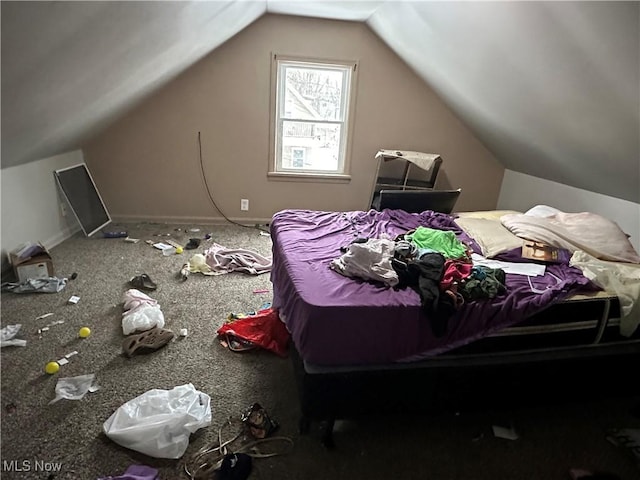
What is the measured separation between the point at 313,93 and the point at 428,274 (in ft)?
10.2

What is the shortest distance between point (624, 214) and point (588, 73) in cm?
155

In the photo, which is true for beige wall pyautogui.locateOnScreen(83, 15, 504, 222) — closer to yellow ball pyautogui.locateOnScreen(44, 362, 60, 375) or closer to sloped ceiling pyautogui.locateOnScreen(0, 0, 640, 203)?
sloped ceiling pyautogui.locateOnScreen(0, 0, 640, 203)

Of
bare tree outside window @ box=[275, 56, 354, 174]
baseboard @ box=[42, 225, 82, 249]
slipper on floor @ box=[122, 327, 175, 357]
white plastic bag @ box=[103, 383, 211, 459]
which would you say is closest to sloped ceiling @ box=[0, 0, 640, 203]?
bare tree outside window @ box=[275, 56, 354, 174]

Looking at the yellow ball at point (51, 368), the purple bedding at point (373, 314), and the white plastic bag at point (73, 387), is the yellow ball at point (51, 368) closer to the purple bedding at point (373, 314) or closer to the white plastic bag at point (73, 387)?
the white plastic bag at point (73, 387)

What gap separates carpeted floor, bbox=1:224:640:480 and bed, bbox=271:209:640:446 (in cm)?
16

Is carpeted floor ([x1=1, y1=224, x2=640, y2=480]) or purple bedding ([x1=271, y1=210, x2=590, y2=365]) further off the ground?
purple bedding ([x1=271, y1=210, x2=590, y2=365])

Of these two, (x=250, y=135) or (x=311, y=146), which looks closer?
(x=250, y=135)

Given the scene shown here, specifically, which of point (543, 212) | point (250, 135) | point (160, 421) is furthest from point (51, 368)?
point (543, 212)

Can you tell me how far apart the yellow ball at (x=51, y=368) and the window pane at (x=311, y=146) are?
3008 millimetres

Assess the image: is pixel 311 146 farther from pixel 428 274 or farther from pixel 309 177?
pixel 428 274

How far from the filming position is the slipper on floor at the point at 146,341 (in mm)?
2130

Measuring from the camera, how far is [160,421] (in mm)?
1606

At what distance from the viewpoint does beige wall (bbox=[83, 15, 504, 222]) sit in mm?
4051

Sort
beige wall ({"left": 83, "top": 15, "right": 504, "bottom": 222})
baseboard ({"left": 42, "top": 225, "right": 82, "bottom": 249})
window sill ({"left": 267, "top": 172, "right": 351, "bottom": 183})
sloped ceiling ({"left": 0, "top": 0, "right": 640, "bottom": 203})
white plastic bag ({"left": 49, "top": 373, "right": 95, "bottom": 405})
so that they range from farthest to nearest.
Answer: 1. window sill ({"left": 267, "top": 172, "right": 351, "bottom": 183})
2. beige wall ({"left": 83, "top": 15, "right": 504, "bottom": 222})
3. baseboard ({"left": 42, "top": 225, "right": 82, "bottom": 249})
4. white plastic bag ({"left": 49, "top": 373, "right": 95, "bottom": 405})
5. sloped ceiling ({"left": 0, "top": 0, "right": 640, "bottom": 203})
